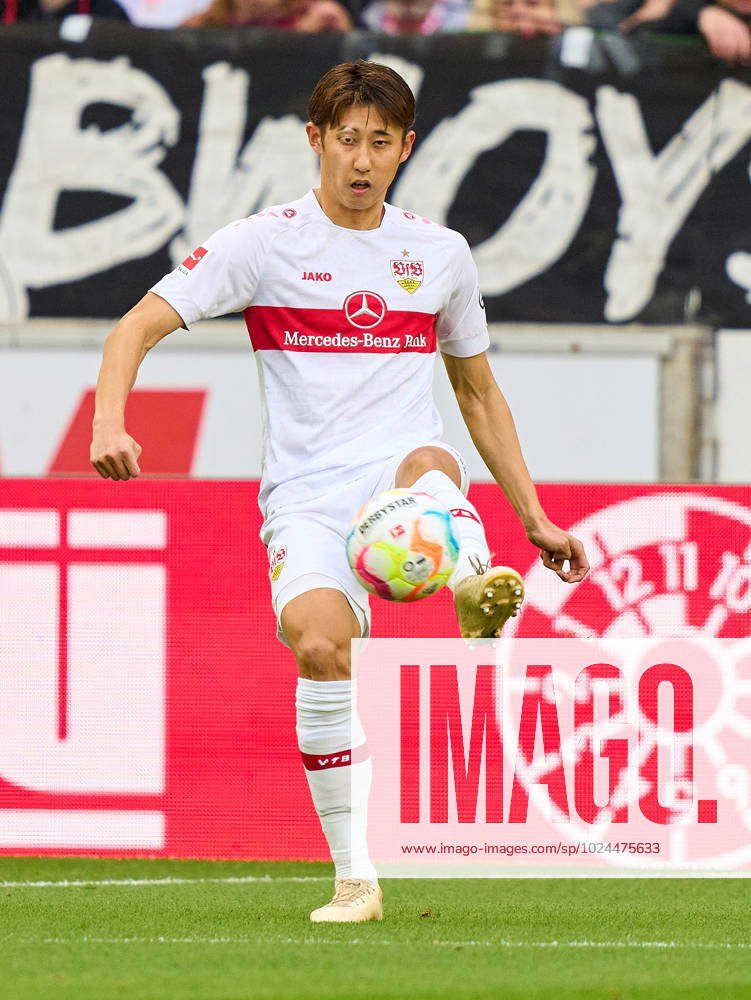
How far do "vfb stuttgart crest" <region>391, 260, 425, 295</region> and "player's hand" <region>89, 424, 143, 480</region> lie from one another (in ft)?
3.30

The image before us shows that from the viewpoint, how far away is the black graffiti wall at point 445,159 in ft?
31.5

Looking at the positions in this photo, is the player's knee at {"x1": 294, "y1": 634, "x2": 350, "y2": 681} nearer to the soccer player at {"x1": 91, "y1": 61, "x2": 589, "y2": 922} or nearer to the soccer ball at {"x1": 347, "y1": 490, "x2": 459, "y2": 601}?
the soccer player at {"x1": 91, "y1": 61, "x2": 589, "y2": 922}

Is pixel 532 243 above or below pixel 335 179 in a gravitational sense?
above

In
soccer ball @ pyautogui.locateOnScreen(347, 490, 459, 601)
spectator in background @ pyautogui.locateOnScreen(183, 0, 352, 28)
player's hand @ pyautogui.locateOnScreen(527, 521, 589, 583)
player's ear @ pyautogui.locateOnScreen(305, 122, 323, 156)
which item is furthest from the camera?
spectator in background @ pyautogui.locateOnScreen(183, 0, 352, 28)

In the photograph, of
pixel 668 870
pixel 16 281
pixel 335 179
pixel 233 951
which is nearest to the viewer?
pixel 233 951

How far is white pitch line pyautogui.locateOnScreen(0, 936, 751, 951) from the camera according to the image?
434 cm

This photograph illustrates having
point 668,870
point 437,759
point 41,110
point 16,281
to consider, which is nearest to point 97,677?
point 437,759

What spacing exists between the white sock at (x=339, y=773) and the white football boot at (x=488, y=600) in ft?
1.52

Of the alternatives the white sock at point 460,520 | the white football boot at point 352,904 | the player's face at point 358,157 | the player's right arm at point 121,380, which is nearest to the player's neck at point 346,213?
the player's face at point 358,157

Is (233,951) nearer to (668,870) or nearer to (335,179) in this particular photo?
(335,179)

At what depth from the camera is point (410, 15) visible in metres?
9.70

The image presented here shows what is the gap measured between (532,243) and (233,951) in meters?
6.06

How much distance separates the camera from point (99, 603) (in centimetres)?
651

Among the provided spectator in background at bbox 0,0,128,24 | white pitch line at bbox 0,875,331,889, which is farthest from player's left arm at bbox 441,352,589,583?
spectator in background at bbox 0,0,128,24
